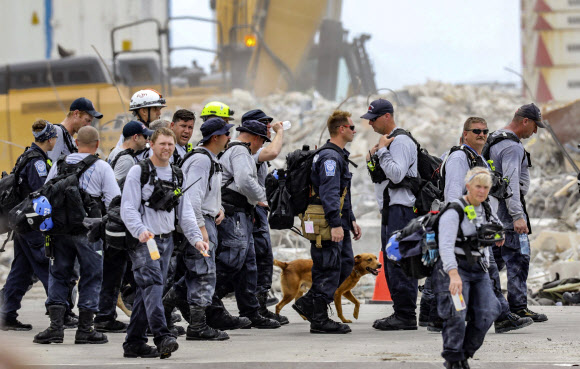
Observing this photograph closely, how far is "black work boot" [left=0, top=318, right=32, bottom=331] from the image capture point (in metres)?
9.27

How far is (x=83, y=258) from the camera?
320 inches

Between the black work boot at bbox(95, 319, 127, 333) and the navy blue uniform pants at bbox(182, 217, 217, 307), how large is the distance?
4.29 ft

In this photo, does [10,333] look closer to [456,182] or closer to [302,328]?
[302,328]

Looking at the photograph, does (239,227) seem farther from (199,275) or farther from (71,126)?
(71,126)

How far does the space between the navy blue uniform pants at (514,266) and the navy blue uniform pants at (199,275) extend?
9.52 feet

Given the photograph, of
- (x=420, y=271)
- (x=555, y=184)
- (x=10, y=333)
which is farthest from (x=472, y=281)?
(x=555, y=184)

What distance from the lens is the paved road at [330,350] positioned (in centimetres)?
678

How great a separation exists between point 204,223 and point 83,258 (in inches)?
40.2

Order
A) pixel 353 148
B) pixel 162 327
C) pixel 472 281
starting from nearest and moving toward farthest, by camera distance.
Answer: pixel 472 281
pixel 162 327
pixel 353 148

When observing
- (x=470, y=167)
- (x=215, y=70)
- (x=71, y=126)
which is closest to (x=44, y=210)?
(x=71, y=126)

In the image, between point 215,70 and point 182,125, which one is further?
point 215,70

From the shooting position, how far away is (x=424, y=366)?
6.67 metres

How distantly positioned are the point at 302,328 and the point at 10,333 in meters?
2.68

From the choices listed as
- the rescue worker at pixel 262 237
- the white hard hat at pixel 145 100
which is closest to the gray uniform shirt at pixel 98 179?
the white hard hat at pixel 145 100
